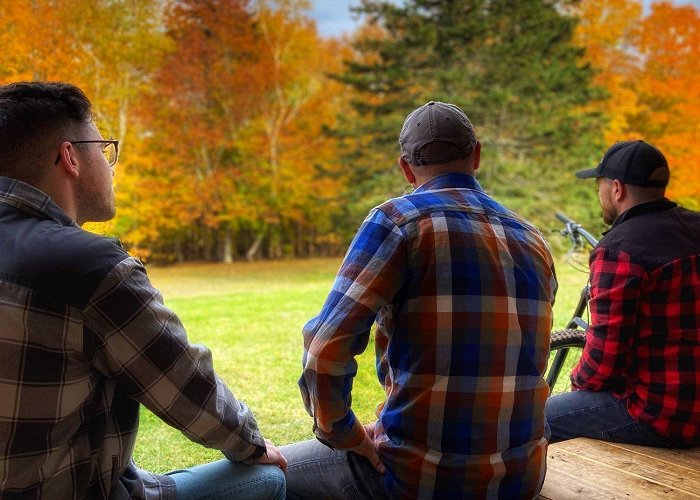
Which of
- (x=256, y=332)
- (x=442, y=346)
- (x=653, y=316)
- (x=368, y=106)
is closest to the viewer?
(x=442, y=346)

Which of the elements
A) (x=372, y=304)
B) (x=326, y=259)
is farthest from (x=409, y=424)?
(x=326, y=259)

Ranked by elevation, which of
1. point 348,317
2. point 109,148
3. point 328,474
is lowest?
point 328,474

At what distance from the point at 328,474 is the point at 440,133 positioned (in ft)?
2.21

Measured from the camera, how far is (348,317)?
38.6 inches

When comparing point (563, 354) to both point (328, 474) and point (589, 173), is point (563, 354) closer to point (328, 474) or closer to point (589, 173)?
point (589, 173)

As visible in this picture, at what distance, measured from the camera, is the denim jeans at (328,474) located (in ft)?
3.62

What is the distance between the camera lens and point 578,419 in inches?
61.5

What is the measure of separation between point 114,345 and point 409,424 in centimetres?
50

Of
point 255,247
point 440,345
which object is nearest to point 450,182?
point 440,345

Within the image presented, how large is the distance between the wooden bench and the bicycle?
375 millimetres

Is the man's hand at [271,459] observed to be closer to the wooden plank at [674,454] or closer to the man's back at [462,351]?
the man's back at [462,351]

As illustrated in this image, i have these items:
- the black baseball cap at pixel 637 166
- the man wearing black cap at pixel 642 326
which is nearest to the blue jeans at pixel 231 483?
the man wearing black cap at pixel 642 326

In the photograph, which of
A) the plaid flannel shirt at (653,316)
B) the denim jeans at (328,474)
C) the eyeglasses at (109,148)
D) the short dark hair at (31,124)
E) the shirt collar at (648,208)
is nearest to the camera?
the short dark hair at (31,124)

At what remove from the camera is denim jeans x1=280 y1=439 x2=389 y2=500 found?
43.5 inches
